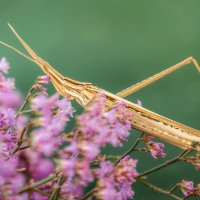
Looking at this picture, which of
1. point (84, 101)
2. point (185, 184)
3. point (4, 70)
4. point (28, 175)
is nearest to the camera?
point (28, 175)

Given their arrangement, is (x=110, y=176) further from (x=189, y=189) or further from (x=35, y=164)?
(x=189, y=189)

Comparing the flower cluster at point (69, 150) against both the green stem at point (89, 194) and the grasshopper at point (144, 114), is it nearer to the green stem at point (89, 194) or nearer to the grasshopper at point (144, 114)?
the green stem at point (89, 194)

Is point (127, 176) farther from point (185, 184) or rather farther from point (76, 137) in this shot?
point (185, 184)

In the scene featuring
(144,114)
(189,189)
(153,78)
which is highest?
A: (153,78)

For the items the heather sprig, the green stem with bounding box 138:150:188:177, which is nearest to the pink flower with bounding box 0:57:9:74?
the heather sprig

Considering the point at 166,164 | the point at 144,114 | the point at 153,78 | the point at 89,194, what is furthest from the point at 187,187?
the point at 89,194

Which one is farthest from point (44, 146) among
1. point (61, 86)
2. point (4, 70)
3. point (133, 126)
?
point (61, 86)

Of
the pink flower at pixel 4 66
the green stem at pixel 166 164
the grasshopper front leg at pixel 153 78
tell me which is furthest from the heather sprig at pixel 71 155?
the grasshopper front leg at pixel 153 78

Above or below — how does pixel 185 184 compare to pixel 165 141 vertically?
below

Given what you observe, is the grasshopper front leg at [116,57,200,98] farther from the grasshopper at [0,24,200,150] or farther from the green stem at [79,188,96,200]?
the green stem at [79,188,96,200]
